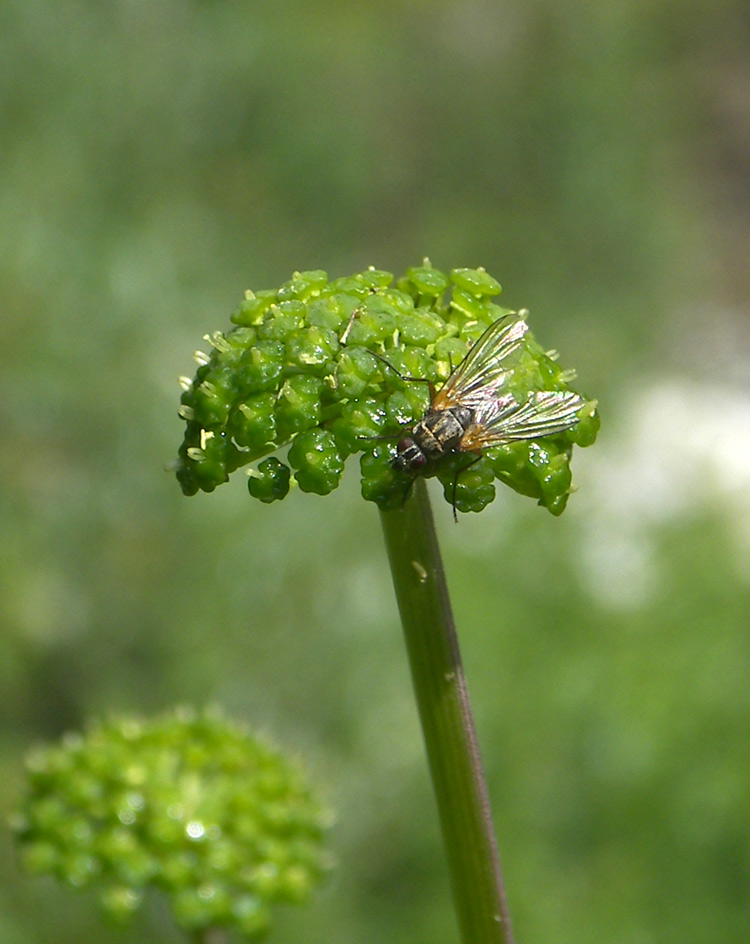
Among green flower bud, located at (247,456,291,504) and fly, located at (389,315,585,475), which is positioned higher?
fly, located at (389,315,585,475)

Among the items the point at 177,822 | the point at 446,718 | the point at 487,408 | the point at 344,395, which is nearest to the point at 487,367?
the point at 487,408

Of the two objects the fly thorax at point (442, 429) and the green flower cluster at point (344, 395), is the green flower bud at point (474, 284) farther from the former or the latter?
the fly thorax at point (442, 429)

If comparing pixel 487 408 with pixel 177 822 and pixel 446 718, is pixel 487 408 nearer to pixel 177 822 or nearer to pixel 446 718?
pixel 446 718

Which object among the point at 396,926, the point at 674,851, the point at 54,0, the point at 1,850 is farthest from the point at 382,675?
the point at 54,0

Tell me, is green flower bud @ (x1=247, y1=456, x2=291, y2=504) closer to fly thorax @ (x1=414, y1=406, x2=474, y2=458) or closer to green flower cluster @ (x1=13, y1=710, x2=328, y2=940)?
fly thorax @ (x1=414, y1=406, x2=474, y2=458)

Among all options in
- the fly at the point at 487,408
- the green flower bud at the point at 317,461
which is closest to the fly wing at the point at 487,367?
the fly at the point at 487,408

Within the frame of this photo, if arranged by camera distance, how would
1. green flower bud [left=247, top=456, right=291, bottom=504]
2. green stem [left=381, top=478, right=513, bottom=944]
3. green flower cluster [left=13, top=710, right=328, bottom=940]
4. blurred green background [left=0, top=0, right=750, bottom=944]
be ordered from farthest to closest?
blurred green background [left=0, top=0, right=750, bottom=944] → green flower cluster [left=13, top=710, right=328, bottom=940] → green flower bud [left=247, top=456, right=291, bottom=504] → green stem [left=381, top=478, right=513, bottom=944]

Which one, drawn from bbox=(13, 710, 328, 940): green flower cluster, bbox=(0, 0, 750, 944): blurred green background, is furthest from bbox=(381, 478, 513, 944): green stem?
bbox=(0, 0, 750, 944): blurred green background
